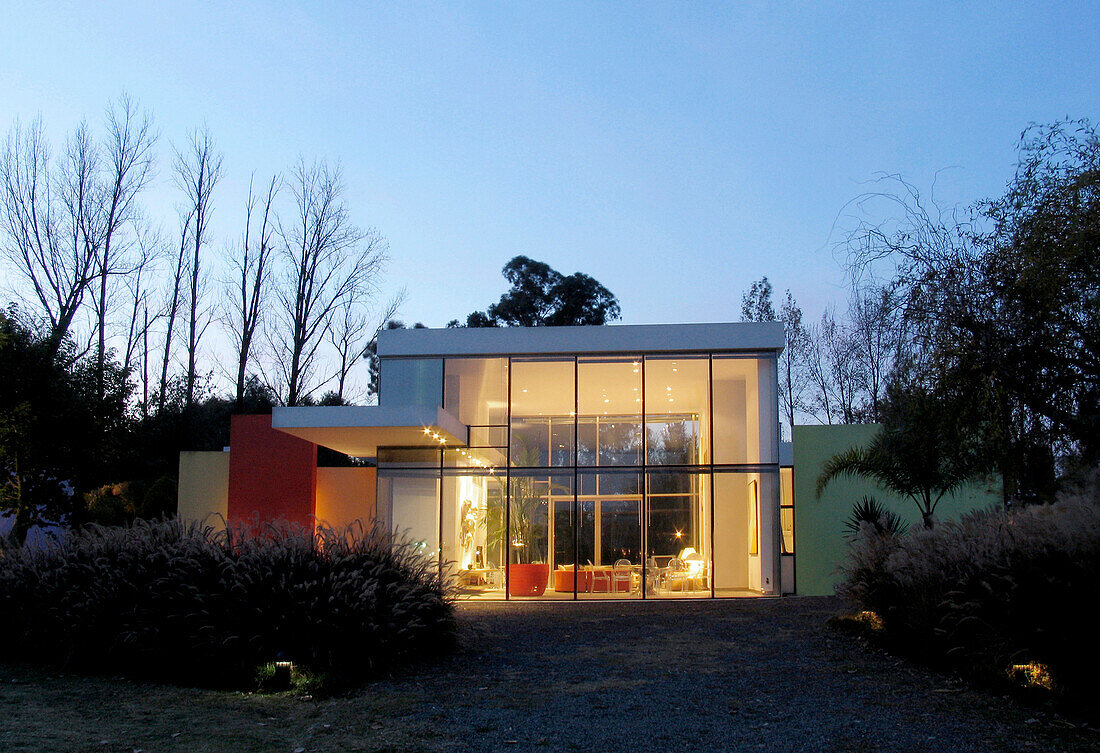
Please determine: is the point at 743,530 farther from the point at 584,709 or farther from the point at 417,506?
the point at 584,709

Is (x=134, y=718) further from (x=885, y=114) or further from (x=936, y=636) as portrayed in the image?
(x=885, y=114)

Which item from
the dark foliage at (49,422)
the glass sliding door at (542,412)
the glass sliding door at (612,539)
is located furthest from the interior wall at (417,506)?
the dark foliage at (49,422)

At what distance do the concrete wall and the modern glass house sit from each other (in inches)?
48.4

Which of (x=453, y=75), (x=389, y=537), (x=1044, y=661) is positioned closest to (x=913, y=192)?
(x=1044, y=661)

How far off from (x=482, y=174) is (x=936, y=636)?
1646cm

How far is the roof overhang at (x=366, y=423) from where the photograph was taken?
46.5 ft

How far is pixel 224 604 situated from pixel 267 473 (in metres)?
9.48

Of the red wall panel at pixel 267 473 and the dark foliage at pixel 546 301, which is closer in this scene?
the red wall panel at pixel 267 473

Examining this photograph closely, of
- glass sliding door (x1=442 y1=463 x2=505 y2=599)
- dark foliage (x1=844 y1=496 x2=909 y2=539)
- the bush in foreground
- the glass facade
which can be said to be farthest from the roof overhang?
the bush in foreground

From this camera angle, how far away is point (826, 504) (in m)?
16.9

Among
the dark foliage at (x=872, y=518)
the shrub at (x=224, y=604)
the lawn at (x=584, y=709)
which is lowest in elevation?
the lawn at (x=584, y=709)

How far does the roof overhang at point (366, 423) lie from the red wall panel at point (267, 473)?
1977mm

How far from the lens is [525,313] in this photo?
34.9 meters

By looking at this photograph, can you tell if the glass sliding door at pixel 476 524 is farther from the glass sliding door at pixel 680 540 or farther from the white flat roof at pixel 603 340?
the glass sliding door at pixel 680 540
